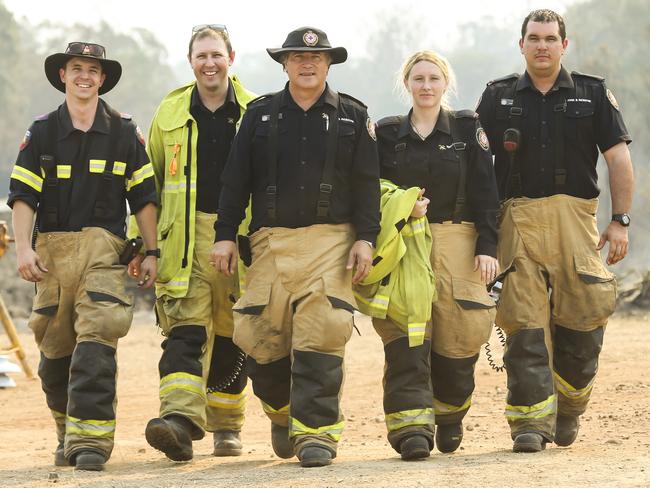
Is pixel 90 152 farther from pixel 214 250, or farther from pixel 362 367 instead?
pixel 362 367

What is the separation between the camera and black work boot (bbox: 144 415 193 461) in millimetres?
7461

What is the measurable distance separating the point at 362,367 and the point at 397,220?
7.13 metres

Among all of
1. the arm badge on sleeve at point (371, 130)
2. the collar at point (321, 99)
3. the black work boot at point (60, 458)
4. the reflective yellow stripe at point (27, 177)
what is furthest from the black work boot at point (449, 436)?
the reflective yellow stripe at point (27, 177)

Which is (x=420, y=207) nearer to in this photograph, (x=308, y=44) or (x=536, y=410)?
(x=308, y=44)

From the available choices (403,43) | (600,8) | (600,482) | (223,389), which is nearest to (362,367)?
(223,389)

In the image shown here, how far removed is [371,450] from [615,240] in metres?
2.12

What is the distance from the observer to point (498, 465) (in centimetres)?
721

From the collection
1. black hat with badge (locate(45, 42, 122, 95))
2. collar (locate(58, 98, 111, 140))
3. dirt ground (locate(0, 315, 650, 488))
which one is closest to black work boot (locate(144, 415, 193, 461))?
dirt ground (locate(0, 315, 650, 488))

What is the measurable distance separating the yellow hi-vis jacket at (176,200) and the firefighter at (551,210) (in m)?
1.73

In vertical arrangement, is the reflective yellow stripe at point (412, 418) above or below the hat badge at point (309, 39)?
below

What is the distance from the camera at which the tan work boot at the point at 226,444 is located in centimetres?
863

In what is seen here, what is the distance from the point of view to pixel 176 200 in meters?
8.16

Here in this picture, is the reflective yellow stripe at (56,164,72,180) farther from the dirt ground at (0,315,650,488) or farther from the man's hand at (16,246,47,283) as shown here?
the dirt ground at (0,315,650,488)

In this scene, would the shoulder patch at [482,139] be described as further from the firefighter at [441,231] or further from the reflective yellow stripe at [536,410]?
the reflective yellow stripe at [536,410]
